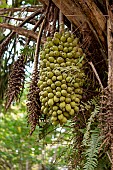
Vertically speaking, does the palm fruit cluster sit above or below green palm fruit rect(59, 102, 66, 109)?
above

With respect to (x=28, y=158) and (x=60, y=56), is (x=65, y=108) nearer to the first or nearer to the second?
(x=60, y=56)

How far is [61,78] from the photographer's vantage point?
1.02m

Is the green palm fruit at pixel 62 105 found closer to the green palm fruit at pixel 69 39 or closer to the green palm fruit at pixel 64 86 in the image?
the green palm fruit at pixel 64 86

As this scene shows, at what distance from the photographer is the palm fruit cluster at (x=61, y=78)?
997mm

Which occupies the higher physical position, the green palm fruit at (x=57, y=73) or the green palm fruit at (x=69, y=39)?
the green palm fruit at (x=69, y=39)

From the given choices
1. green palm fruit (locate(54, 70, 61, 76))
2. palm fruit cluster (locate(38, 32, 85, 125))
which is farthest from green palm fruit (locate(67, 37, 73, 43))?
green palm fruit (locate(54, 70, 61, 76))

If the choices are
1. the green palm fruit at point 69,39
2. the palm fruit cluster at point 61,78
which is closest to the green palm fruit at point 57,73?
the palm fruit cluster at point 61,78

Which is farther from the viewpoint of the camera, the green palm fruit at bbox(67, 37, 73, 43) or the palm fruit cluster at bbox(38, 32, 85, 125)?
the green palm fruit at bbox(67, 37, 73, 43)

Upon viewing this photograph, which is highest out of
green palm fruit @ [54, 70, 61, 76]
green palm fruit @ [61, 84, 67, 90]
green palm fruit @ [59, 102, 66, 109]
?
green palm fruit @ [54, 70, 61, 76]

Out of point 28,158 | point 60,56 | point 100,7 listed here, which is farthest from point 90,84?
point 28,158

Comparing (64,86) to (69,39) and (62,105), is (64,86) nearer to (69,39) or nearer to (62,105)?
(62,105)

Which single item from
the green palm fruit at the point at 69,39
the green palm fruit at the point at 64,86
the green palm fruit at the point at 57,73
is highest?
the green palm fruit at the point at 69,39

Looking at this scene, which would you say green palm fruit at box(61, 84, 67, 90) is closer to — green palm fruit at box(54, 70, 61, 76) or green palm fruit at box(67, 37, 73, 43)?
green palm fruit at box(54, 70, 61, 76)

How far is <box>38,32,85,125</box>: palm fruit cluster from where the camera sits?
100 centimetres
